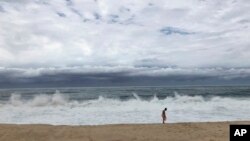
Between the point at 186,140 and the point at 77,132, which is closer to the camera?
the point at 186,140

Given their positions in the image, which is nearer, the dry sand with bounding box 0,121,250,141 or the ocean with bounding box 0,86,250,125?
the dry sand with bounding box 0,121,250,141

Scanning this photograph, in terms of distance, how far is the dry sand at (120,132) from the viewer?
14812 millimetres

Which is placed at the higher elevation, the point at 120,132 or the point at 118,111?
the point at 118,111

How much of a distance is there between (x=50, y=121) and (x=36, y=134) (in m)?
6.68

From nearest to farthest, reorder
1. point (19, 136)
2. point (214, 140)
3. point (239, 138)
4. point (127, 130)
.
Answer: point (239, 138), point (214, 140), point (19, 136), point (127, 130)

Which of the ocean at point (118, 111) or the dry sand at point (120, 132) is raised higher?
the ocean at point (118, 111)

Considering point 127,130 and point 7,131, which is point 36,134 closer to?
point 7,131

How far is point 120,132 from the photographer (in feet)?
52.1

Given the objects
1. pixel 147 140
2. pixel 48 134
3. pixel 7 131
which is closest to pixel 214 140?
pixel 147 140

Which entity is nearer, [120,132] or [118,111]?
[120,132]

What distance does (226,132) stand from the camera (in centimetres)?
1573

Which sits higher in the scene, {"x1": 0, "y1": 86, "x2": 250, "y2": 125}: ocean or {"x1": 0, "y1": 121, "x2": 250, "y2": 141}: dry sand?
{"x1": 0, "y1": 86, "x2": 250, "y2": 125}: ocean

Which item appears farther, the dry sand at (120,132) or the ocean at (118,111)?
the ocean at (118,111)

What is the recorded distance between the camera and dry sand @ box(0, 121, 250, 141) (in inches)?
583
